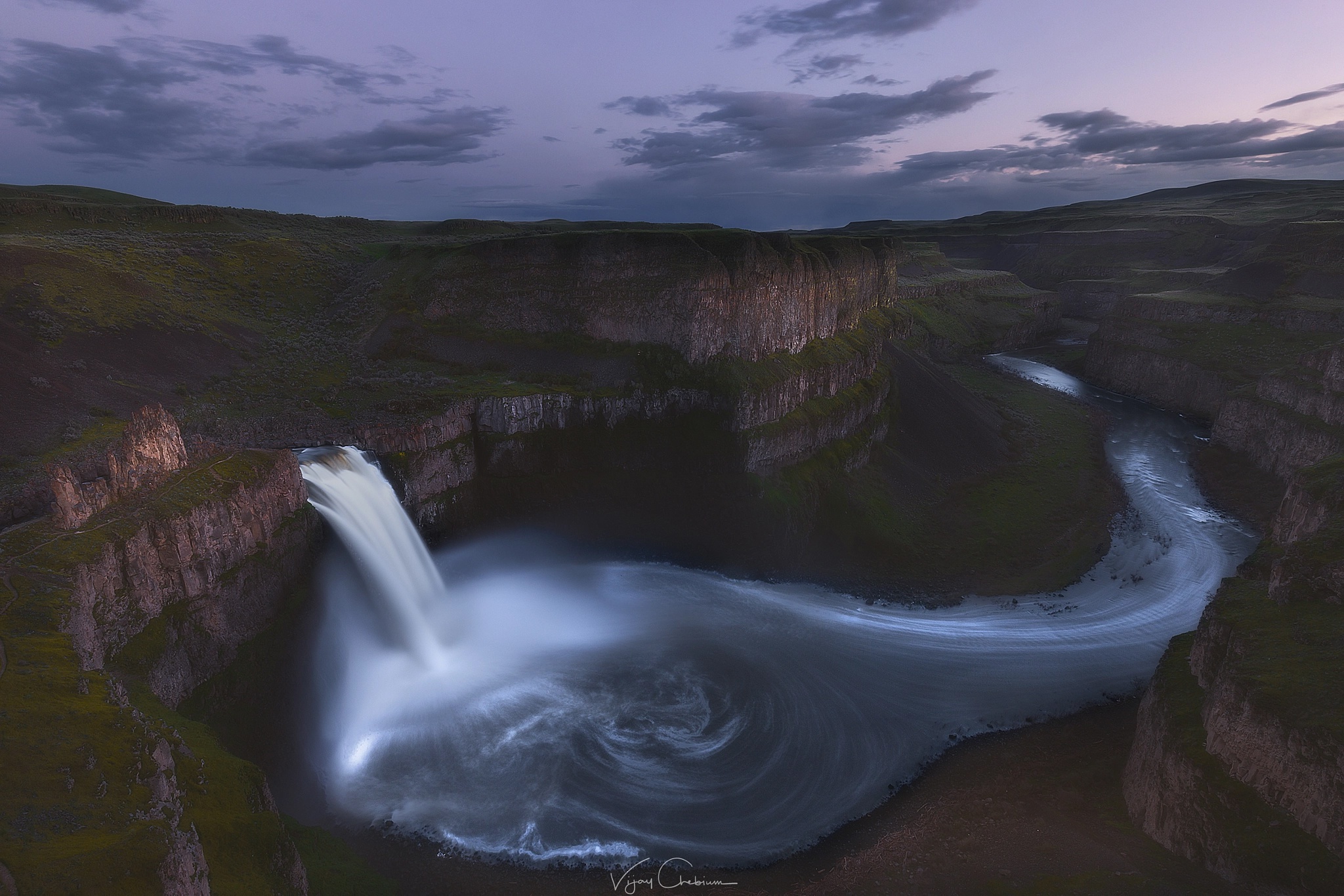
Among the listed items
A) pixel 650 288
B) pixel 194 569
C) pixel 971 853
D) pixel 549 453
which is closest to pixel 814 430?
pixel 650 288

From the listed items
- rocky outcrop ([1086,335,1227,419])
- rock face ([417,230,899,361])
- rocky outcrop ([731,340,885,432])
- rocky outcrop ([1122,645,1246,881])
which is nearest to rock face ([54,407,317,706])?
rock face ([417,230,899,361])

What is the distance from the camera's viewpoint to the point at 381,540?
37375 millimetres

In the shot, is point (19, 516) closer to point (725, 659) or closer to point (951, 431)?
point (725, 659)

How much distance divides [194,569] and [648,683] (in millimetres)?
21117

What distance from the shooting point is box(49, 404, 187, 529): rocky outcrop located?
24739 mm

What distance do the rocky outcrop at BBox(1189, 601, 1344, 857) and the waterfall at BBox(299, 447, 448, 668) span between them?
33.5 m

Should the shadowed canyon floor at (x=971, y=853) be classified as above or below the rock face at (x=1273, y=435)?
below

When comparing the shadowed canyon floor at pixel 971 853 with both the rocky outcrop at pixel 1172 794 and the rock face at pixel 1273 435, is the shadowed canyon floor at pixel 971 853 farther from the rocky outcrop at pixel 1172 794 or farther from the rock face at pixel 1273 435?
the rock face at pixel 1273 435

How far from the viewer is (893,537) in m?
50.6

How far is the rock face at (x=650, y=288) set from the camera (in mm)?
53656

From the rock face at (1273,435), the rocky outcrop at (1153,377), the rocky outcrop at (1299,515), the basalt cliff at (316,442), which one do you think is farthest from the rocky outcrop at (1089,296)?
the rocky outcrop at (1299,515)

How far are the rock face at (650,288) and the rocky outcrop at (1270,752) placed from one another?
38.0 meters

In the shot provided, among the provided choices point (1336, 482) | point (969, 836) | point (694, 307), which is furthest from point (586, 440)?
point (1336, 482)

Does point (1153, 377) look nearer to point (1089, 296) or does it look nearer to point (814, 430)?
point (1089, 296)
